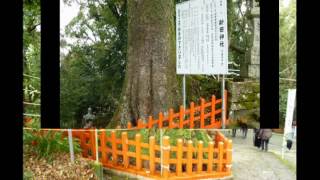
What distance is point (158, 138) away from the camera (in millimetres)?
2225

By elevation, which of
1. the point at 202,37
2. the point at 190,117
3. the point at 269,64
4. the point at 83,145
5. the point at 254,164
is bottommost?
the point at 254,164

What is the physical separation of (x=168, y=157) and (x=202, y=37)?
64 centimetres

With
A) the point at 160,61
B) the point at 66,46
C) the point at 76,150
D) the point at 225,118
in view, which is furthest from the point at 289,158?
the point at 66,46

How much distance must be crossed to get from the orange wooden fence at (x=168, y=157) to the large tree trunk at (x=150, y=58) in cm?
16

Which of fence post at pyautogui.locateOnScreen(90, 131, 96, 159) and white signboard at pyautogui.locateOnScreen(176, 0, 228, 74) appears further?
fence post at pyautogui.locateOnScreen(90, 131, 96, 159)

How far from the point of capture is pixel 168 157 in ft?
7.19

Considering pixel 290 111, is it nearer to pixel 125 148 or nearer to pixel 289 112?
pixel 289 112

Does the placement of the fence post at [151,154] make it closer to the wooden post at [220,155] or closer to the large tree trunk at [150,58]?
the large tree trunk at [150,58]

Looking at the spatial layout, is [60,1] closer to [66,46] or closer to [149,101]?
[66,46]

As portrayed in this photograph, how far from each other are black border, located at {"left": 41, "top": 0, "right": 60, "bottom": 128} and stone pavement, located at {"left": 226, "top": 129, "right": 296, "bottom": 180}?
37.8 inches

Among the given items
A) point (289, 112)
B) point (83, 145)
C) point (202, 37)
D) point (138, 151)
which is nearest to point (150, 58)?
point (202, 37)

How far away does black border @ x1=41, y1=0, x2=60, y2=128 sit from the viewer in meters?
2.16

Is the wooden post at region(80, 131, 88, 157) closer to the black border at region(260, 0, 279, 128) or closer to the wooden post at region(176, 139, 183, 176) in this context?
the wooden post at region(176, 139, 183, 176)

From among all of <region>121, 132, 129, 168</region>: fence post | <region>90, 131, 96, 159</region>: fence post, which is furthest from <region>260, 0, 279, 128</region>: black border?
<region>90, 131, 96, 159</region>: fence post
